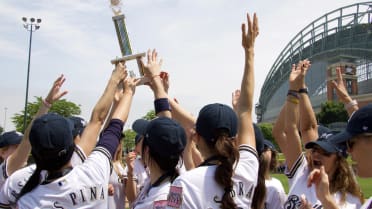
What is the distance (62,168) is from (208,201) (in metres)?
1.00

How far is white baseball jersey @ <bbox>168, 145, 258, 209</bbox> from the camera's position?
2.84m

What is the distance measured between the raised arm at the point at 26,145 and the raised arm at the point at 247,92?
6.36 ft

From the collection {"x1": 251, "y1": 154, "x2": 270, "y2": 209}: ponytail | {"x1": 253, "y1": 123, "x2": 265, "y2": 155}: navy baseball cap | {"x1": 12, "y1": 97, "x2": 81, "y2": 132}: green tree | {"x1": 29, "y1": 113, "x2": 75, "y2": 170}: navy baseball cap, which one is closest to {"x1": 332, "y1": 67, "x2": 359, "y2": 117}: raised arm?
{"x1": 253, "y1": 123, "x2": 265, "y2": 155}: navy baseball cap

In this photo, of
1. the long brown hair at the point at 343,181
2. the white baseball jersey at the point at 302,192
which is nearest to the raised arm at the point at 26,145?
the white baseball jersey at the point at 302,192

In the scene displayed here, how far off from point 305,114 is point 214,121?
5.77 feet

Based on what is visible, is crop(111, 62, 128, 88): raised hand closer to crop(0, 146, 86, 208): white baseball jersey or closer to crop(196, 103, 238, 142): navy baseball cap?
crop(196, 103, 238, 142): navy baseball cap

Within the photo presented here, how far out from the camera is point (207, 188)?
114 inches

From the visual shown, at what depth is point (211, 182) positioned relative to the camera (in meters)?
2.92

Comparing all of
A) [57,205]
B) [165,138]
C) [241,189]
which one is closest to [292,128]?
[241,189]

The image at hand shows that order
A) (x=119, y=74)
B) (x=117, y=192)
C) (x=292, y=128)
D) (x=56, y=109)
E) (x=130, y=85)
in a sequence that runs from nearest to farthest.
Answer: (x=119, y=74) < (x=130, y=85) < (x=292, y=128) < (x=117, y=192) < (x=56, y=109)

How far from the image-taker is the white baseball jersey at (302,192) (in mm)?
3616

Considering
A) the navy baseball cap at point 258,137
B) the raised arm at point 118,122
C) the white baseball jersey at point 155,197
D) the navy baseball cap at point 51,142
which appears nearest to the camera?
the navy baseball cap at point 51,142

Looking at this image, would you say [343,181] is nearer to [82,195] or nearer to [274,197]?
[274,197]

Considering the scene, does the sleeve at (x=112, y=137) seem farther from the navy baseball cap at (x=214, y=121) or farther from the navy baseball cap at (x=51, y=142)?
the navy baseball cap at (x=214, y=121)
